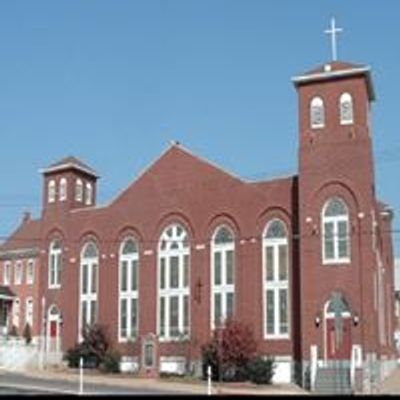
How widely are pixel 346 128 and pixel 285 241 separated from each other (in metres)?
7.96

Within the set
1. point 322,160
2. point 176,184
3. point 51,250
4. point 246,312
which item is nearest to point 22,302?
point 51,250

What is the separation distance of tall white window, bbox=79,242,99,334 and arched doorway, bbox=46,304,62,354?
236 centimetres

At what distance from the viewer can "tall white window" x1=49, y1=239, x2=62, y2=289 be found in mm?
65625

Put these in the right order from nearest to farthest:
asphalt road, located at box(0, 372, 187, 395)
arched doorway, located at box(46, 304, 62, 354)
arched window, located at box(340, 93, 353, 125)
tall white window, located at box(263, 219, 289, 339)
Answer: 1. asphalt road, located at box(0, 372, 187, 395)
2. arched window, located at box(340, 93, 353, 125)
3. tall white window, located at box(263, 219, 289, 339)
4. arched doorway, located at box(46, 304, 62, 354)

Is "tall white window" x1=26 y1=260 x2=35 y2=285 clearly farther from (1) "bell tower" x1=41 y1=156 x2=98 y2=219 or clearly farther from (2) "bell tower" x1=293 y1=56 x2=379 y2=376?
(2) "bell tower" x1=293 y1=56 x2=379 y2=376

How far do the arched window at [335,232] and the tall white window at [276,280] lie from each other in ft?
11.8

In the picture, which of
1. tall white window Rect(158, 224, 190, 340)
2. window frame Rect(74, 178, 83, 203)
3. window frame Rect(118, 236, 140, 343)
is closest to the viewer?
tall white window Rect(158, 224, 190, 340)

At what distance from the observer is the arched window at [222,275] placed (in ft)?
185

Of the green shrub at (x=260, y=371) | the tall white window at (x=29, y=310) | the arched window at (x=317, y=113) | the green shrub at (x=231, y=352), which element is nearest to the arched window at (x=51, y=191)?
the tall white window at (x=29, y=310)

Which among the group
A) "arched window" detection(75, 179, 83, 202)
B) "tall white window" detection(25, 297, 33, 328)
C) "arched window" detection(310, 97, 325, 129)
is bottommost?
"tall white window" detection(25, 297, 33, 328)

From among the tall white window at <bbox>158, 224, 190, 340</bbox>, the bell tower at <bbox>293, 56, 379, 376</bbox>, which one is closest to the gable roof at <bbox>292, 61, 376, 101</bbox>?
the bell tower at <bbox>293, 56, 379, 376</bbox>

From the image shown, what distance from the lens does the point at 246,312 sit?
55250 mm

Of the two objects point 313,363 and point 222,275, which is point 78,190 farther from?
point 313,363

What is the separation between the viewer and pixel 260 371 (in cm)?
5147
